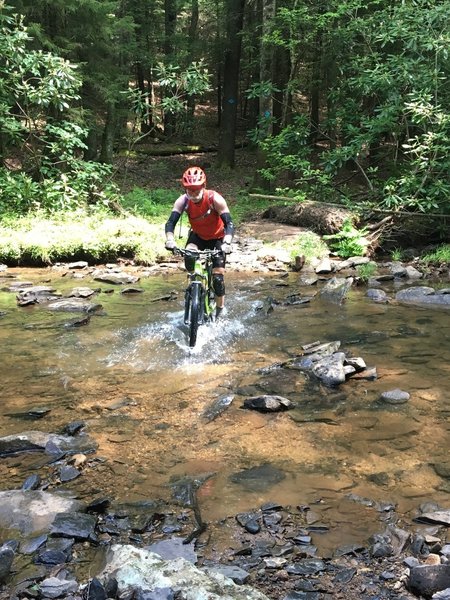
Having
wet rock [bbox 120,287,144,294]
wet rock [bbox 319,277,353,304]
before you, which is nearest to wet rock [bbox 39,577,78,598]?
wet rock [bbox 319,277,353,304]

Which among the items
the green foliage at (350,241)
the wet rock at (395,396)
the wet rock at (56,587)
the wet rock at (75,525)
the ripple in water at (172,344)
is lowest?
the ripple in water at (172,344)

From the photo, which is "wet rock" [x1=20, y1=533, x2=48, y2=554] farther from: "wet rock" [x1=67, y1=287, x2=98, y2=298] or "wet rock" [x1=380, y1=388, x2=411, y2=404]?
"wet rock" [x1=67, y1=287, x2=98, y2=298]

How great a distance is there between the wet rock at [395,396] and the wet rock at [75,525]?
3370 mm

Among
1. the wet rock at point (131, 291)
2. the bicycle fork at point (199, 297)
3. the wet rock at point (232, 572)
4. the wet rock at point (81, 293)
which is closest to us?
the wet rock at point (232, 572)

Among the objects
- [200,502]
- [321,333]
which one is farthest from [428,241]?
[200,502]

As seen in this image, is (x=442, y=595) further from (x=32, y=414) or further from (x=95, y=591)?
(x=32, y=414)

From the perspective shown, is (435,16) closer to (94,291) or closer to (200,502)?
(94,291)

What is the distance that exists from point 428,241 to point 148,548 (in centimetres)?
1346

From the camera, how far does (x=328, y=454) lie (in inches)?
182

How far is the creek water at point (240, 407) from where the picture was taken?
4.08 meters

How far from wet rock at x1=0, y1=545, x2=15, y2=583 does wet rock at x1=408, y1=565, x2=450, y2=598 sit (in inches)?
89.2

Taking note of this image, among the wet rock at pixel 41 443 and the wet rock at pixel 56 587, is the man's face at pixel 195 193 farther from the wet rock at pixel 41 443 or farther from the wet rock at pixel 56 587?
the wet rock at pixel 56 587

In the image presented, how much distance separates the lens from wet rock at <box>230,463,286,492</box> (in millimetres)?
4141

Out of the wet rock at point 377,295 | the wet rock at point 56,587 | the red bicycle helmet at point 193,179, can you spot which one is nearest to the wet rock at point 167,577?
the wet rock at point 56,587
